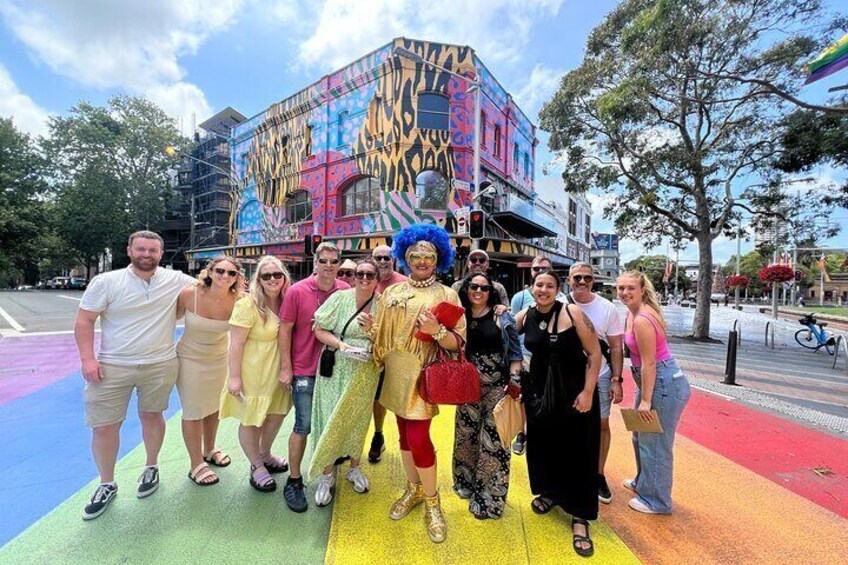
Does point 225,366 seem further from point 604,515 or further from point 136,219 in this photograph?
point 136,219

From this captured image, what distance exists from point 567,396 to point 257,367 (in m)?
2.11

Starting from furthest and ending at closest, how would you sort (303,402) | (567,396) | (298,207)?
(298,207), (303,402), (567,396)

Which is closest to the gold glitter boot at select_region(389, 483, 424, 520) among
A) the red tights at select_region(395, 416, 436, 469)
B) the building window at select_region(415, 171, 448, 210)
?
the red tights at select_region(395, 416, 436, 469)

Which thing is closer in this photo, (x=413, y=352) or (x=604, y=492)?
(x=413, y=352)

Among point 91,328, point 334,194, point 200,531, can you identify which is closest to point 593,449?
point 200,531

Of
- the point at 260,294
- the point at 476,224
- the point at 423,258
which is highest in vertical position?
the point at 476,224

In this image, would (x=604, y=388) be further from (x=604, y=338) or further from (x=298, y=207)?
(x=298, y=207)

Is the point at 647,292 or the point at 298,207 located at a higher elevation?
the point at 298,207

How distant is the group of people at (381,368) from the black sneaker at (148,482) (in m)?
0.01

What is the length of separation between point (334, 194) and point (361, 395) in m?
17.6

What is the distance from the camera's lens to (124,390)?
2684 mm

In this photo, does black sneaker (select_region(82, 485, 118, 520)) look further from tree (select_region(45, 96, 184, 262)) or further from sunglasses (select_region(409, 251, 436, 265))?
tree (select_region(45, 96, 184, 262))

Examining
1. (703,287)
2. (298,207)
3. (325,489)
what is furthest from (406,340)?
(298,207)

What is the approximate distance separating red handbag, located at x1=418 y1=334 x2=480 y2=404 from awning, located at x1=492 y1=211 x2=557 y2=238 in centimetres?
1585
